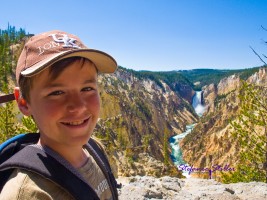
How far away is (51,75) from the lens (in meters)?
1.74

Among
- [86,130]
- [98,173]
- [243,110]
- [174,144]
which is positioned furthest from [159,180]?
[174,144]

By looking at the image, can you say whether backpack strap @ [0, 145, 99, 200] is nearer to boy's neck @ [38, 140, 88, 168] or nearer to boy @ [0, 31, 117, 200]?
boy @ [0, 31, 117, 200]

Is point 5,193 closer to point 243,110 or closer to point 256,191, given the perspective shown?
point 256,191

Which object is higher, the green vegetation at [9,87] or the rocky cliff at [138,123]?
the green vegetation at [9,87]

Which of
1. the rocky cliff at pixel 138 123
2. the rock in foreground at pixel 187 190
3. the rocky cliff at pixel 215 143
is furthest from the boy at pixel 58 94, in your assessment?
the rocky cliff at pixel 215 143

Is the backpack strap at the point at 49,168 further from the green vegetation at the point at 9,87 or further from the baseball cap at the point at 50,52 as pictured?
the green vegetation at the point at 9,87

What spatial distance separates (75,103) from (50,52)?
0.33 metres

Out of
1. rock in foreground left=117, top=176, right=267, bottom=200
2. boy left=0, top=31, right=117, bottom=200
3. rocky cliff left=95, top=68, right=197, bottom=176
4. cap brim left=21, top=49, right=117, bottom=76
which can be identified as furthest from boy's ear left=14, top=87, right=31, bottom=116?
rocky cliff left=95, top=68, right=197, bottom=176

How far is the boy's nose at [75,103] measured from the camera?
5.83 ft

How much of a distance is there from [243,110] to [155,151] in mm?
81354

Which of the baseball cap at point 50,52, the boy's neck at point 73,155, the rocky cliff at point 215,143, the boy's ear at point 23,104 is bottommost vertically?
the rocky cliff at point 215,143

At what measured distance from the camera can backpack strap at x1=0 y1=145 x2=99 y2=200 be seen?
1.58 metres

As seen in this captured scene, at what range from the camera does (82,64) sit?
190cm

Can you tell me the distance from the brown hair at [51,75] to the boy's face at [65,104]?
0.06 feet
